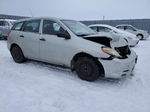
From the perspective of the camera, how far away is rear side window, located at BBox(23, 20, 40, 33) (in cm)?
483

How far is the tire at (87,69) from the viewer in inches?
149

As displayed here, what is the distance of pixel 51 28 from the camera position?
4.50 m

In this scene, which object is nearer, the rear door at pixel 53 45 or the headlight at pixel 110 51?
the headlight at pixel 110 51

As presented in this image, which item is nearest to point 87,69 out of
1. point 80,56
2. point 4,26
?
point 80,56

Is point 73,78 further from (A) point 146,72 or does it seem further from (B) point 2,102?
(A) point 146,72

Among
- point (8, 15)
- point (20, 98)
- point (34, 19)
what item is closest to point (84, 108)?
point (20, 98)

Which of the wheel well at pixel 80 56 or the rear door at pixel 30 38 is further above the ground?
the rear door at pixel 30 38

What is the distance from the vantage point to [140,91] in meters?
3.57

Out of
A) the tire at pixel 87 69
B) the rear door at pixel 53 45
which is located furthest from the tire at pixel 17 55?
the tire at pixel 87 69

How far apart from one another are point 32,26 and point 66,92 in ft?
8.41

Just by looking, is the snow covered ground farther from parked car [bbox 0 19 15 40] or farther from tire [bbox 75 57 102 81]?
parked car [bbox 0 19 15 40]

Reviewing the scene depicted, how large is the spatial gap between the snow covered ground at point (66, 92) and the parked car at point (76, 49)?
323 mm

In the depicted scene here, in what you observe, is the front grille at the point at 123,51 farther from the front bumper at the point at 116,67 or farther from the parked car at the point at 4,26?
the parked car at the point at 4,26

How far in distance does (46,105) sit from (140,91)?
207 centimetres
